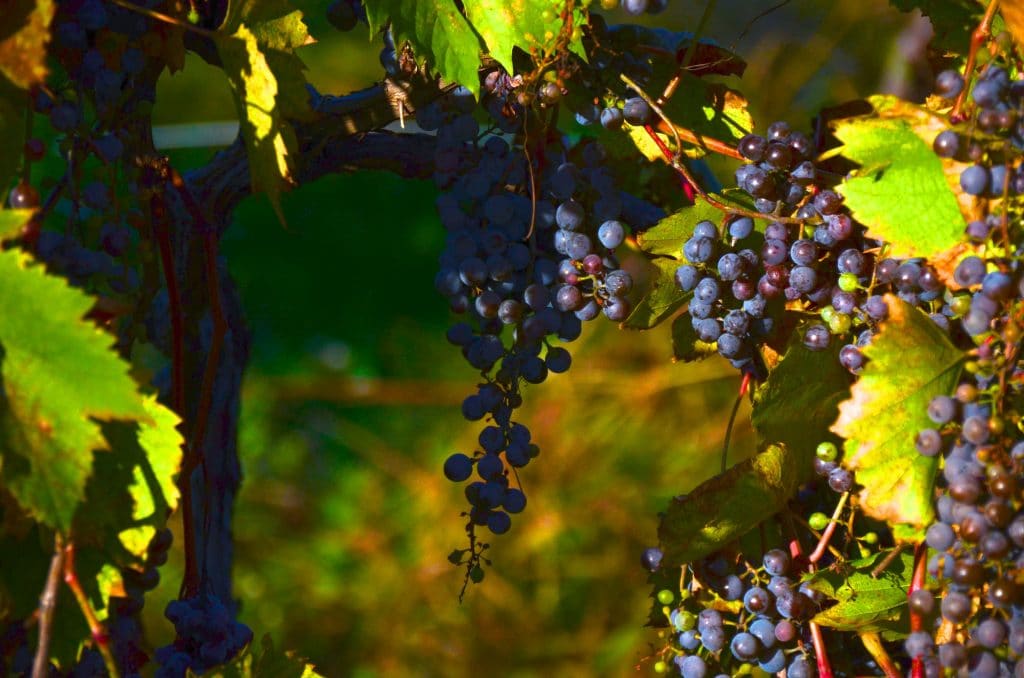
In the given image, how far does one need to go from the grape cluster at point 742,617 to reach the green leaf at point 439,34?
14.7 inches

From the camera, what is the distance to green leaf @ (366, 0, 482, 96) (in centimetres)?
74

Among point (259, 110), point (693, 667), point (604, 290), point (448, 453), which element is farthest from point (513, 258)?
point (448, 453)

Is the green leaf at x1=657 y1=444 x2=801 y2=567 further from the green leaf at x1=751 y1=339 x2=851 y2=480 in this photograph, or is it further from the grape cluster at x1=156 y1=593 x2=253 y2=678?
the grape cluster at x1=156 y1=593 x2=253 y2=678

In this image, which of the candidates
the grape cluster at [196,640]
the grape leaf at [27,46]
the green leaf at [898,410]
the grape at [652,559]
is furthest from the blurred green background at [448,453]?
the grape leaf at [27,46]

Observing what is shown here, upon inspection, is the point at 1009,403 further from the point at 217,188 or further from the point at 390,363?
the point at 390,363

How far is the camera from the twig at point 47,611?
22.2 inches

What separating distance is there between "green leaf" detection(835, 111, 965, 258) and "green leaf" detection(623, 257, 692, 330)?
0.14m

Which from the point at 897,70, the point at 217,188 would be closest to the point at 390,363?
the point at 897,70

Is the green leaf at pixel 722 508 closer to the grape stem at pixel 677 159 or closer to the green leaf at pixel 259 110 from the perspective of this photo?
the grape stem at pixel 677 159

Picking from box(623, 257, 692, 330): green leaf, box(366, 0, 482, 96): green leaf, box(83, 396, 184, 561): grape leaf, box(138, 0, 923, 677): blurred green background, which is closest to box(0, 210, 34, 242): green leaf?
box(83, 396, 184, 561): grape leaf

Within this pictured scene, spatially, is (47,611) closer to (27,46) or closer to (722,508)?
(27,46)

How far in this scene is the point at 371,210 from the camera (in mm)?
2670

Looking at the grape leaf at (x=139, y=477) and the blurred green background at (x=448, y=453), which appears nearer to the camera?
the grape leaf at (x=139, y=477)

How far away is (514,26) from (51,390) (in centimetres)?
37
